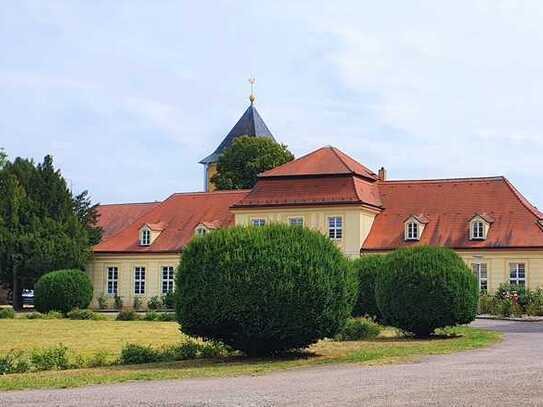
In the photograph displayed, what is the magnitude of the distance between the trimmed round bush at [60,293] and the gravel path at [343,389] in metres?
31.5

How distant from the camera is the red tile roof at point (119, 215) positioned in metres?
83.2

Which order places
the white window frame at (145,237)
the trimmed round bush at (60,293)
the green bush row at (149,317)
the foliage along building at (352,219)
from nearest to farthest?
the green bush row at (149,317), the trimmed round bush at (60,293), the foliage along building at (352,219), the white window frame at (145,237)

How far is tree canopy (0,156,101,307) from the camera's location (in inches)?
2237

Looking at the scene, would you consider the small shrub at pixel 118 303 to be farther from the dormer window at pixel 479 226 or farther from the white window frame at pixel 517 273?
the white window frame at pixel 517 273

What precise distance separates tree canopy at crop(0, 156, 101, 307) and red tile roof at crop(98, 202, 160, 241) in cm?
2036

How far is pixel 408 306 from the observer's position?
26.9 meters

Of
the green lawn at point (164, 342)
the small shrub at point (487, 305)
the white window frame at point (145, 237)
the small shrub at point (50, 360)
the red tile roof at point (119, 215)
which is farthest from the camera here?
the red tile roof at point (119, 215)

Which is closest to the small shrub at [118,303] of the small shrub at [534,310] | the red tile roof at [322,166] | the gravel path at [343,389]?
the red tile roof at [322,166]

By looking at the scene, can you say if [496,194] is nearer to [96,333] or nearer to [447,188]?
[447,188]

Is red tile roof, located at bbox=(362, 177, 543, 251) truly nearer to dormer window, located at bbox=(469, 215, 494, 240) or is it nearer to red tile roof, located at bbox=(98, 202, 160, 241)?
dormer window, located at bbox=(469, 215, 494, 240)

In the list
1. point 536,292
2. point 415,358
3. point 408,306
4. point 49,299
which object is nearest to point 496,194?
point 536,292

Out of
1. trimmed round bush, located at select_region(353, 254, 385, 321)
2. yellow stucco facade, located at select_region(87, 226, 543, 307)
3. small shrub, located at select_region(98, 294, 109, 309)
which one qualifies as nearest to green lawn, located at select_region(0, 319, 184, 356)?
trimmed round bush, located at select_region(353, 254, 385, 321)

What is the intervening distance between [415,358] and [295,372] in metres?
3.66

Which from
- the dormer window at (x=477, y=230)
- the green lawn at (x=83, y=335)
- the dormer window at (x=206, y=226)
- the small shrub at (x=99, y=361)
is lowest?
the green lawn at (x=83, y=335)
